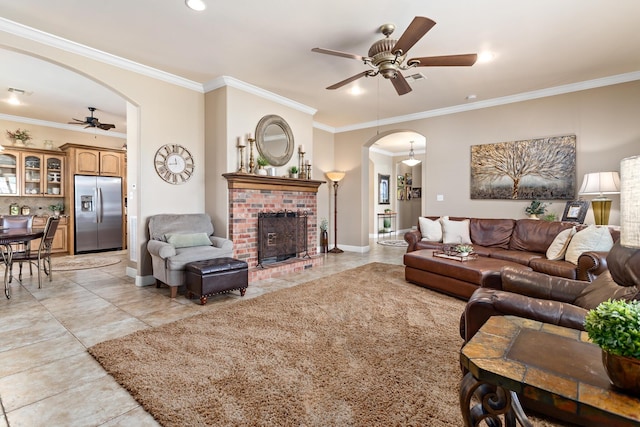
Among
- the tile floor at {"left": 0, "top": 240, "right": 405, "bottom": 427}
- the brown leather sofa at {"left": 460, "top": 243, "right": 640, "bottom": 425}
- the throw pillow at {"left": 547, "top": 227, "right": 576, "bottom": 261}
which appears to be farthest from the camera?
the throw pillow at {"left": 547, "top": 227, "right": 576, "bottom": 261}

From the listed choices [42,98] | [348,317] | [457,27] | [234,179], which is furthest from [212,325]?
[42,98]

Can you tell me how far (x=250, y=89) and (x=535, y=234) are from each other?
182 inches

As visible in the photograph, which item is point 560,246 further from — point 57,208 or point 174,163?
point 57,208

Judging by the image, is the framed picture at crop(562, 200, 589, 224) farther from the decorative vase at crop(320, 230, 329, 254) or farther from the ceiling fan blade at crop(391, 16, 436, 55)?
the decorative vase at crop(320, 230, 329, 254)

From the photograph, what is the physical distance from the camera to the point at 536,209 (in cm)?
473

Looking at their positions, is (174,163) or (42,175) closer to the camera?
(174,163)

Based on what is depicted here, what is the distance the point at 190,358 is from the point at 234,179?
104 inches

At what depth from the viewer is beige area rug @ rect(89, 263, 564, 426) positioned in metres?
1.61

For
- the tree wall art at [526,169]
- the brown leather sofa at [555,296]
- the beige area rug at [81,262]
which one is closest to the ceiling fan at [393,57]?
the brown leather sofa at [555,296]

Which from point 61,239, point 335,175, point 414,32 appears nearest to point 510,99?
point 335,175

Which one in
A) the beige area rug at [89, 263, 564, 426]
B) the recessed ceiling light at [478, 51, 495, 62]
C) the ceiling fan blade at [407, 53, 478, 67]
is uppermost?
the recessed ceiling light at [478, 51, 495, 62]

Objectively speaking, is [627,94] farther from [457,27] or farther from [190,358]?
[190,358]

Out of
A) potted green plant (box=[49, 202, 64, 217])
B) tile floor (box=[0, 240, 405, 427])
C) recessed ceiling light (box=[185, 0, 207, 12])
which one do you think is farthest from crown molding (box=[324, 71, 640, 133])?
potted green plant (box=[49, 202, 64, 217])

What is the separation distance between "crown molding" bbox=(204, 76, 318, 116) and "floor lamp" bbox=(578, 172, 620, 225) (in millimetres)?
4433
